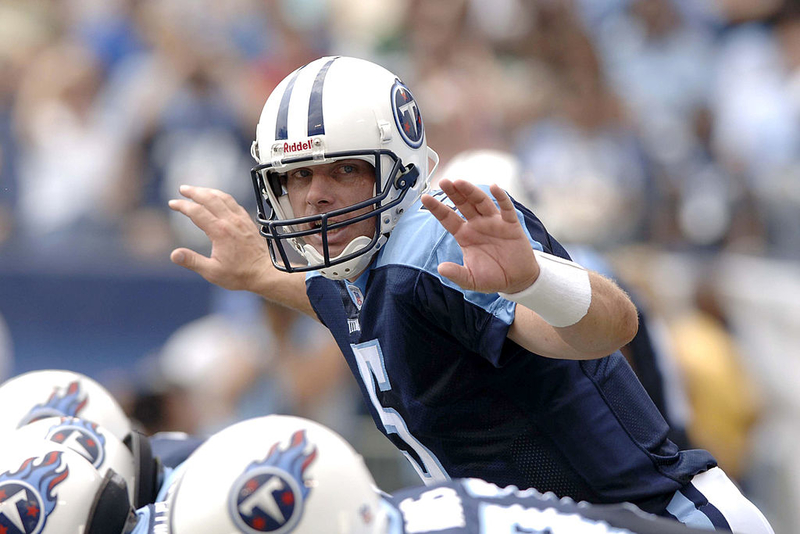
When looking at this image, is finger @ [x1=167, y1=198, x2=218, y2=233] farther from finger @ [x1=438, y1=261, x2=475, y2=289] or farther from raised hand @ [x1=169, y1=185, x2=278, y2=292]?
finger @ [x1=438, y1=261, x2=475, y2=289]

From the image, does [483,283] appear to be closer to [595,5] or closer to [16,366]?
[16,366]

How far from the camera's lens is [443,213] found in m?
2.24

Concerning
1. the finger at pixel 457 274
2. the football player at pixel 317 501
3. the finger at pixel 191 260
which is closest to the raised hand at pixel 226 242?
the finger at pixel 191 260

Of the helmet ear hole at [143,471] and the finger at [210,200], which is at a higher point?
the finger at [210,200]

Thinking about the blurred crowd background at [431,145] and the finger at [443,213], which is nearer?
the finger at [443,213]

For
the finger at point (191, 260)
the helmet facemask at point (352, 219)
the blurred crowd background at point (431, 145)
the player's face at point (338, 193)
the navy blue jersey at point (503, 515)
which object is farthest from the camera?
the blurred crowd background at point (431, 145)

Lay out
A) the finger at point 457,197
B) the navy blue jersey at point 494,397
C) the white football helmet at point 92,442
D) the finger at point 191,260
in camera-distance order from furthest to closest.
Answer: the finger at point 191,260, the white football helmet at point 92,442, the navy blue jersey at point 494,397, the finger at point 457,197

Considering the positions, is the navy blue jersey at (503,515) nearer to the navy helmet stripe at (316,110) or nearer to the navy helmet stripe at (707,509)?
the navy helmet stripe at (707,509)

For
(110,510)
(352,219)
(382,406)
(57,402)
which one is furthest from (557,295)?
(57,402)

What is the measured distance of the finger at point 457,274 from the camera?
2.20 metres

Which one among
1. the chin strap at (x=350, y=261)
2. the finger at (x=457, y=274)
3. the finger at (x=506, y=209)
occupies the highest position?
the finger at (x=506, y=209)

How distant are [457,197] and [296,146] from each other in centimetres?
67

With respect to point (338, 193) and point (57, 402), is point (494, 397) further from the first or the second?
point (57, 402)

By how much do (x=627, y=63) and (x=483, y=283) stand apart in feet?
20.8
